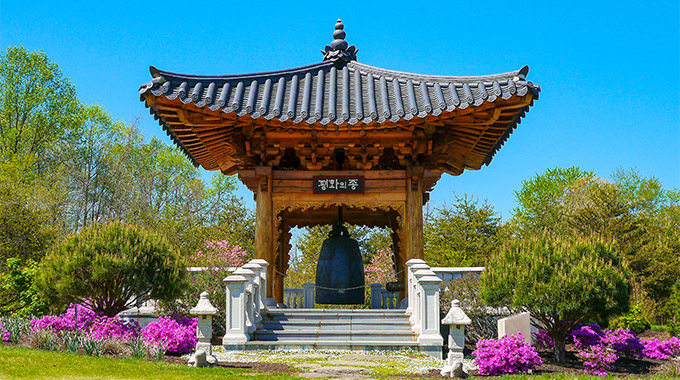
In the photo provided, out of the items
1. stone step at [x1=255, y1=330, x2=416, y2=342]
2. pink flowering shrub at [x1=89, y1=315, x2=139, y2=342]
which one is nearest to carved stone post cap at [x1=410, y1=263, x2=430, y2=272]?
stone step at [x1=255, y1=330, x2=416, y2=342]

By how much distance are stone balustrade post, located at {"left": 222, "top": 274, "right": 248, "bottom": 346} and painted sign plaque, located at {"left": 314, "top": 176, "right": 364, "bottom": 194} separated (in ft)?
8.05

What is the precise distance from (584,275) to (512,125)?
3.02 metres

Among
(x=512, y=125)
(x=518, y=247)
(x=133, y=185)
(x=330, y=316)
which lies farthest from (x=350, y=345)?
(x=133, y=185)

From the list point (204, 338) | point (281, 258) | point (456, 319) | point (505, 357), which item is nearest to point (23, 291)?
point (281, 258)

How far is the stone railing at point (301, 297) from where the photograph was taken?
1355 cm

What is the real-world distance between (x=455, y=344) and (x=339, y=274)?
372cm

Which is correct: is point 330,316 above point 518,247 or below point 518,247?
below

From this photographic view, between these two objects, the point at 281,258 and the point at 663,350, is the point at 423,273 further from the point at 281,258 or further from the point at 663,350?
the point at 663,350

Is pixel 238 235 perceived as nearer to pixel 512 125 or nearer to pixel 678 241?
pixel 512 125

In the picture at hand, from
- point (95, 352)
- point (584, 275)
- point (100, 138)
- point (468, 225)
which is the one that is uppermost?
point (100, 138)

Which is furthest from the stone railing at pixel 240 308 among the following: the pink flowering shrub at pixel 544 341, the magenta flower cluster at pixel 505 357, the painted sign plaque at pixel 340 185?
the pink flowering shrub at pixel 544 341

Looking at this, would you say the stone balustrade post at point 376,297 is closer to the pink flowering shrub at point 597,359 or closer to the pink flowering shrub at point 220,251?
the pink flowering shrub at point 597,359

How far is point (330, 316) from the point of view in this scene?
9891 mm

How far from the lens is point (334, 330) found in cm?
935
